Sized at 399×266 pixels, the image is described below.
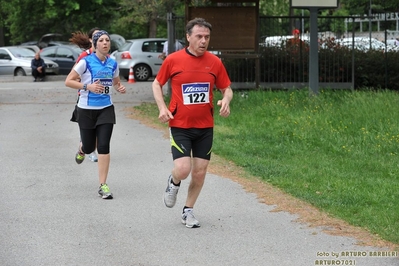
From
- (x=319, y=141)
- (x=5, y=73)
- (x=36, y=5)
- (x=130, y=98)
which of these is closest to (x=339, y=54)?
(x=130, y=98)

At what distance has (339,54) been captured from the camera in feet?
69.5

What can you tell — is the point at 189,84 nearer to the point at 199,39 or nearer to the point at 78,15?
the point at 199,39

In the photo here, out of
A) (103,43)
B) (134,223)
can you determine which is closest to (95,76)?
(103,43)

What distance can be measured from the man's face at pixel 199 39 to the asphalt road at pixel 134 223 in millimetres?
1588

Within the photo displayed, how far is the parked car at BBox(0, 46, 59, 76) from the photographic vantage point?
1362 inches

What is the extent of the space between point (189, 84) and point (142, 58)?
23.0m

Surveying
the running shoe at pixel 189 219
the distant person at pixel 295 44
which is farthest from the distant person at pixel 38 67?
the running shoe at pixel 189 219

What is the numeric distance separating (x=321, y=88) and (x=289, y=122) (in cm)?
586

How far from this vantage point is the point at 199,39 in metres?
7.46

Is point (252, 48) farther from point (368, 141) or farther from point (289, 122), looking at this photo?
point (368, 141)

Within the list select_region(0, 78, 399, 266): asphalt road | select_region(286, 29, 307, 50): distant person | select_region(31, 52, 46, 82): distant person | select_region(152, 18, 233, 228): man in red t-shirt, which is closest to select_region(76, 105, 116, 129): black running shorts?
select_region(0, 78, 399, 266): asphalt road

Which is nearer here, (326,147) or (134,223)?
(134,223)

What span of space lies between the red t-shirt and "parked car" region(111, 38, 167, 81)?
2274cm

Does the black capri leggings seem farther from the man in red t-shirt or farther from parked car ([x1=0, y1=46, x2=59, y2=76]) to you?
parked car ([x1=0, y1=46, x2=59, y2=76])
